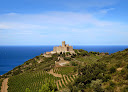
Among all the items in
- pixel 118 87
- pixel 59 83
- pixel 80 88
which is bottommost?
pixel 59 83

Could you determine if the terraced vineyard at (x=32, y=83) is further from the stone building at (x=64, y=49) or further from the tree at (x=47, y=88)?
the stone building at (x=64, y=49)

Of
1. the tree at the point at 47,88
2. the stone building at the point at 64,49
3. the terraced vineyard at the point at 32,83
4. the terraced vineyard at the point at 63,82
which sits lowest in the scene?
the terraced vineyard at the point at 32,83

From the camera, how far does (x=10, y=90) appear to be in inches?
1307

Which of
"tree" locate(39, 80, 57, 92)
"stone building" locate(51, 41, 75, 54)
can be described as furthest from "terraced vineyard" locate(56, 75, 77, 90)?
"stone building" locate(51, 41, 75, 54)

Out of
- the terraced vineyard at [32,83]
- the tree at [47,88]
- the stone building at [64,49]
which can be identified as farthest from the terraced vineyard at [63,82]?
the stone building at [64,49]

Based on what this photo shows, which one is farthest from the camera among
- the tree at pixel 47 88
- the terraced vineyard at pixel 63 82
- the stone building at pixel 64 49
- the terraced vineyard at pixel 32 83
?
the stone building at pixel 64 49

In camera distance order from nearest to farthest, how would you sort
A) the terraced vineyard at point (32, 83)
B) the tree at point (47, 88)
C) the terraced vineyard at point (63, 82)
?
1. the tree at point (47, 88)
2. the terraced vineyard at point (63, 82)
3. the terraced vineyard at point (32, 83)

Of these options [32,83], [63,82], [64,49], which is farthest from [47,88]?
[64,49]

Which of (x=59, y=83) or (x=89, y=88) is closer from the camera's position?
(x=89, y=88)

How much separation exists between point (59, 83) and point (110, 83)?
17237 millimetres

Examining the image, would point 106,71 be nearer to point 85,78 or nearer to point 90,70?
point 90,70

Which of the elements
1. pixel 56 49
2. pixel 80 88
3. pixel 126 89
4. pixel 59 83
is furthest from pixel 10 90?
pixel 56 49

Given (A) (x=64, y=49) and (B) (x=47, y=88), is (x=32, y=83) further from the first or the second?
(A) (x=64, y=49)

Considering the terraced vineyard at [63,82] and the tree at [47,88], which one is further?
the terraced vineyard at [63,82]
